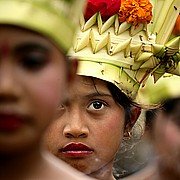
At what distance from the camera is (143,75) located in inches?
136

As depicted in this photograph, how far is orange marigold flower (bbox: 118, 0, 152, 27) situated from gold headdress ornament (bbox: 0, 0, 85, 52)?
143cm

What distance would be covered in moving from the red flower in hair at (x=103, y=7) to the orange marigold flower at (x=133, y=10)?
3 centimetres

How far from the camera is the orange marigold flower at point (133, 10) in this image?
11.1 ft

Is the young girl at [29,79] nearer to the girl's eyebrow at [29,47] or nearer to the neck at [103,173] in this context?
the girl's eyebrow at [29,47]

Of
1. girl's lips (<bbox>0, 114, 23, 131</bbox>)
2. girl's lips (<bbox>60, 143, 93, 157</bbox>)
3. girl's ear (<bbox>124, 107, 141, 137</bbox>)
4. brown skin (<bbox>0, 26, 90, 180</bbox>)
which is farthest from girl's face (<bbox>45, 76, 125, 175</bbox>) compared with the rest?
girl's lips (<bbox>0, 114, 23, 131</bbox>)

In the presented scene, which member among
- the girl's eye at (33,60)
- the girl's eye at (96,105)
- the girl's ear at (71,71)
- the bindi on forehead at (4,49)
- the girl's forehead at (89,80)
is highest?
the bindi on forehead at (4,49)

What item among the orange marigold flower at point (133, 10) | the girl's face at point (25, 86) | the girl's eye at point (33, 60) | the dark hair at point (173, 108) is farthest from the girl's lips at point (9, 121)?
the orange marigold flower at point (133, 10)

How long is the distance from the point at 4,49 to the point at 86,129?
1.49 metres

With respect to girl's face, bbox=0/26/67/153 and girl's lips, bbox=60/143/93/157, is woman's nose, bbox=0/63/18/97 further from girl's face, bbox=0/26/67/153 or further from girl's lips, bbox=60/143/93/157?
girl's lips, bbox=60/143/93/157

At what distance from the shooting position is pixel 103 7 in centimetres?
332

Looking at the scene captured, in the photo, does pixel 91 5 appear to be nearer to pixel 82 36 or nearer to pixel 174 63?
pixel 82 36

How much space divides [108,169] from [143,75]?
15.2 inches

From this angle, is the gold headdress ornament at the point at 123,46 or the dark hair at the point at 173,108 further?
the gold headdress ornament at the point at 123,46

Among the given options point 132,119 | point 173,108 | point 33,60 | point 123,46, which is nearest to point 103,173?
point 132,119
